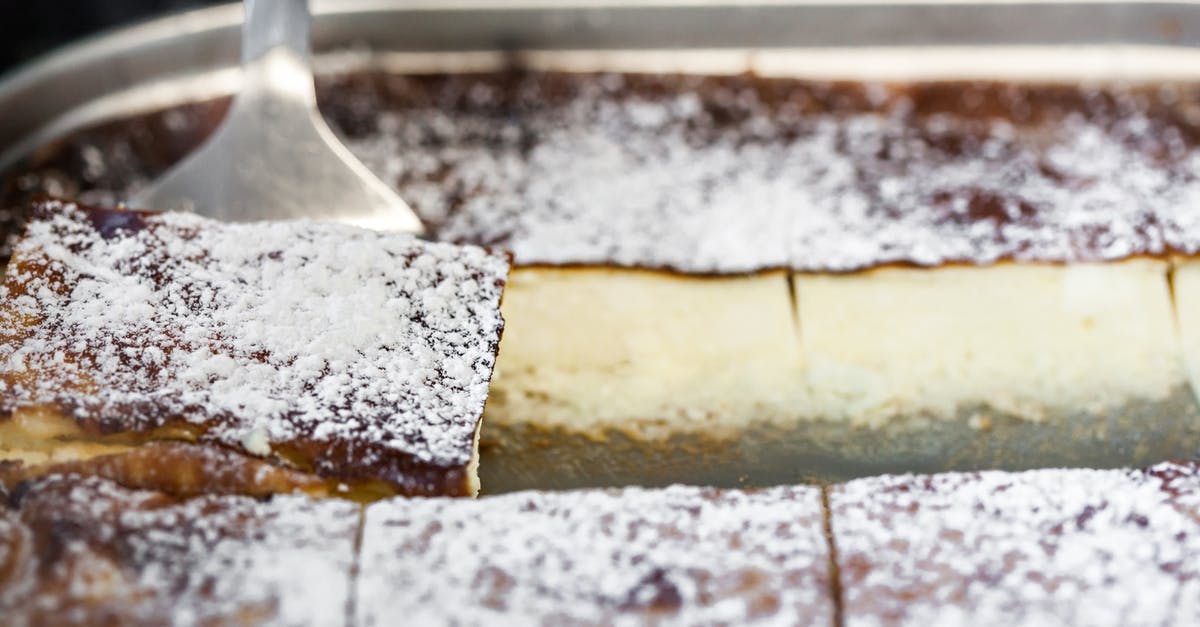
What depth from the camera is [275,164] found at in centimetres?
224

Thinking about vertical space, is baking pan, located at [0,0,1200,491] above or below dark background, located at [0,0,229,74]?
below

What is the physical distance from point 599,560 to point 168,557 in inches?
22.7

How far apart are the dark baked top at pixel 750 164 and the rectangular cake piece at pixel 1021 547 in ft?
1.77

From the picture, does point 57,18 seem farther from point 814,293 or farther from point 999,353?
point 999,353

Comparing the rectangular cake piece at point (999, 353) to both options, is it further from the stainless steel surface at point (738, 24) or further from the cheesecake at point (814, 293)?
the stainless steel surface at point (738, 24)

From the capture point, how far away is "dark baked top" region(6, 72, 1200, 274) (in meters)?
2.24

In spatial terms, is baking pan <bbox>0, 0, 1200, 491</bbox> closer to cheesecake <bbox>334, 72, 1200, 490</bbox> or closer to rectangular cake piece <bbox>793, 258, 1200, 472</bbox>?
cheesecake <bbox>334, 72, 1200, 490</bbox>

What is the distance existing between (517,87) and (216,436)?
1.22m

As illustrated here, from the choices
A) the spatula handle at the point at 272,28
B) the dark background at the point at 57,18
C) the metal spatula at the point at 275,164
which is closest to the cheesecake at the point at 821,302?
the metal spatula at the point at 275,164

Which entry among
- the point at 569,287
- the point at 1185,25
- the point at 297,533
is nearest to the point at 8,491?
the point at 297,533

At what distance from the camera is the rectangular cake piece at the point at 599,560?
1571 mm

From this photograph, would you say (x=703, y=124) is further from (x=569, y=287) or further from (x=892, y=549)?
(x=892, y=549)

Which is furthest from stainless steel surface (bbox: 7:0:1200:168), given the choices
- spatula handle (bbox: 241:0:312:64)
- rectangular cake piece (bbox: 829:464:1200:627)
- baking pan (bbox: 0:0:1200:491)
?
rectangular cake piece (bbox: 829:464:1200:627)

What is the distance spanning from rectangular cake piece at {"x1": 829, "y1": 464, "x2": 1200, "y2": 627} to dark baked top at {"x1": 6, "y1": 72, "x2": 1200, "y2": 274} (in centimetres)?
54
